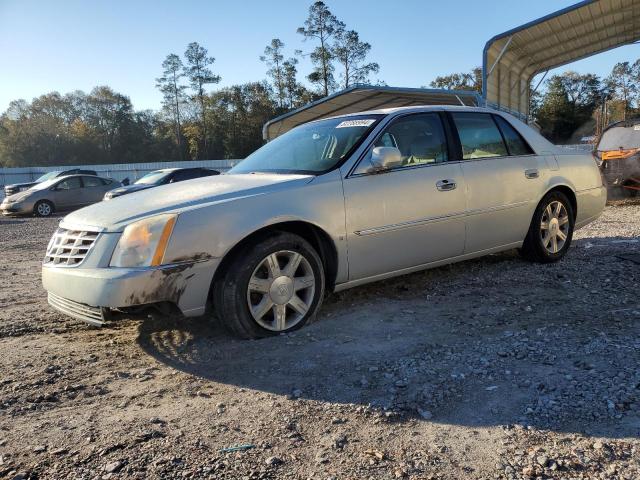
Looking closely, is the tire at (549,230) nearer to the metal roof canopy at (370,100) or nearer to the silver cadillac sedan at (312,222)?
the silver cadillac sedan at (312,222)

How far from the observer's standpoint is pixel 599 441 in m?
2.20

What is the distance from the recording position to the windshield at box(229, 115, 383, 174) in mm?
4084

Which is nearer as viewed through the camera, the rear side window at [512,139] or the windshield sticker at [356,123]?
the windshield sticker at [356,123]

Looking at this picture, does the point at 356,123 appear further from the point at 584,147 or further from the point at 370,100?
the point at 584,147

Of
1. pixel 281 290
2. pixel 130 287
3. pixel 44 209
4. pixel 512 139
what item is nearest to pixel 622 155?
pixel 512 139

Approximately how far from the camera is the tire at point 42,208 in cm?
1742

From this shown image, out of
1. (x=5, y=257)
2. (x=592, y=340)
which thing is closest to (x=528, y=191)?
(x=592, y=340)

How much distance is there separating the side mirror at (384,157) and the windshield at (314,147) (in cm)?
22

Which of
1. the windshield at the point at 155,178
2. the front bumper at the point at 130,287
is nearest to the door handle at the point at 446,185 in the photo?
the front bumper at the point at 130,287

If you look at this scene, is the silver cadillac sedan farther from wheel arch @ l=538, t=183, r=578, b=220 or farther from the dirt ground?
the dirt ground

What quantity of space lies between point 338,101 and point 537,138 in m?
11.9

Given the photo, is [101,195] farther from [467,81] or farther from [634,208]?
[467,81]

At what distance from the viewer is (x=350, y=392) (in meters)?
2.75

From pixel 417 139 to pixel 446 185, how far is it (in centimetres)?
47
